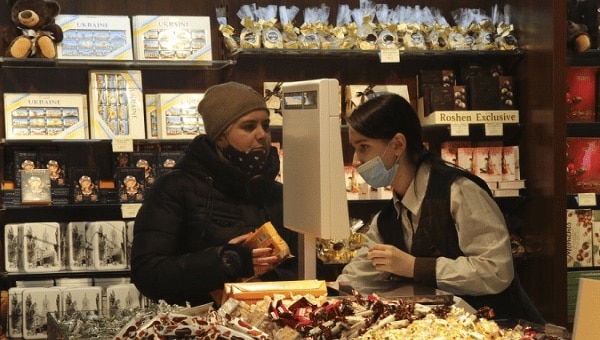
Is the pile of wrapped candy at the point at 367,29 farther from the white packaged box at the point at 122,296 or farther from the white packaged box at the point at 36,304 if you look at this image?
the white packaged box at the point at 36,304

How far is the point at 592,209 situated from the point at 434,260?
8.81 ft

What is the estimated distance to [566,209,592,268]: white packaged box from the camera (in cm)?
527

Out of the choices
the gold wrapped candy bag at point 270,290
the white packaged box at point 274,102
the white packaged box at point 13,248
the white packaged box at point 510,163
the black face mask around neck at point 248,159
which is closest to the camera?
the gold wrapped candy bag at point 270,290

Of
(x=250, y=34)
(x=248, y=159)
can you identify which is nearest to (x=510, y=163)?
(x=250, y=34)

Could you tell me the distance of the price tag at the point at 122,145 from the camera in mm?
4812

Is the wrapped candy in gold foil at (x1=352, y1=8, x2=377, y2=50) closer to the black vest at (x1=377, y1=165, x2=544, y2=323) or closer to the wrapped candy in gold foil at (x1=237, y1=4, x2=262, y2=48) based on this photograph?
the wrapped candy in gold foil at (x1=237, y1=4, x2=262, y2=48)

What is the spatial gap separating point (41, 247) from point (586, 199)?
9.74 ft

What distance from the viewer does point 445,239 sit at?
319cm

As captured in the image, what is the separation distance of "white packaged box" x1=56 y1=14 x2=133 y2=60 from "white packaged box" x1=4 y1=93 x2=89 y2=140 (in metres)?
0.25

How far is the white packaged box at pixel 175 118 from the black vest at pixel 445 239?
6.68 feet

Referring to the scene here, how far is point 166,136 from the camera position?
195 inches

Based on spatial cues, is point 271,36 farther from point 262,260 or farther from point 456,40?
→ point 262,260

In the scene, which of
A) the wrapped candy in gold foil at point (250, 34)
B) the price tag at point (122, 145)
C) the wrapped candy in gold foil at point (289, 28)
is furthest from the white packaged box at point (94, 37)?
the wrapped candy in gold foil at point (289, 28)

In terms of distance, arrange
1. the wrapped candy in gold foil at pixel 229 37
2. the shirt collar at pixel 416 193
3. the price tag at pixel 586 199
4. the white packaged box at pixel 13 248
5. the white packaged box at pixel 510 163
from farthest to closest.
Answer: the white packaged box at pixel 510 163, the price tag at pixel 586 199, the wrapped candy in gold foil at pixel 229 37, the white packaged box at pixel 13 248, the shirt collar at pixel 416 193
